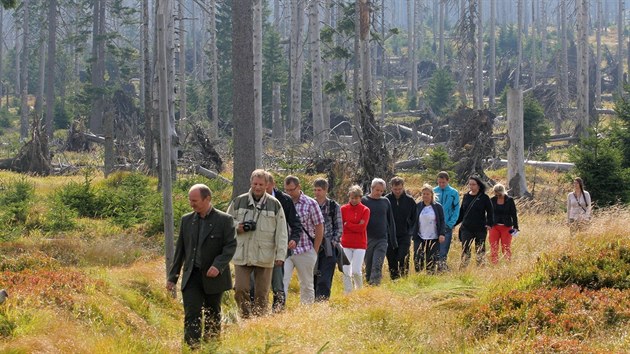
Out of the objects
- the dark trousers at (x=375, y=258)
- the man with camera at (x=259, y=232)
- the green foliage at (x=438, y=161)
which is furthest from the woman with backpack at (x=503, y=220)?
the green foliage at (x=438, y=161)

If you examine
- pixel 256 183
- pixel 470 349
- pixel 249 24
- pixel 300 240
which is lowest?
pixel 470 349

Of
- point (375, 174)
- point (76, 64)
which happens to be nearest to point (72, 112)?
point (76, 64)

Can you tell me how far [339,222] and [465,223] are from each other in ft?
10.7

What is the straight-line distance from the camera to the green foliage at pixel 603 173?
68.6 feet

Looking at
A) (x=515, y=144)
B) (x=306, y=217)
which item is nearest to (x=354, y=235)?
(x=306, y=217)

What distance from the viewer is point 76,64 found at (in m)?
77.9

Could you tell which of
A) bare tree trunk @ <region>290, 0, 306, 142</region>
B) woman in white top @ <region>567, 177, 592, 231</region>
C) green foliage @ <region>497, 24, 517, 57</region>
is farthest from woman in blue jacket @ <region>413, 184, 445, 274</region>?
green foliage @ <region>497, 24, 517, 57</region>

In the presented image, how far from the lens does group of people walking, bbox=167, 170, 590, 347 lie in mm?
9203

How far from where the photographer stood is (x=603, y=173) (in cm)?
2106

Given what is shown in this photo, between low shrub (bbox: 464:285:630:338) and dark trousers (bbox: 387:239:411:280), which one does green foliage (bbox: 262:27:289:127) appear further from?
low shrub (bbox: 464:285:630:338)

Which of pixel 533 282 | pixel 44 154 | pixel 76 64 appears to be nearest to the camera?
pixel 533 282

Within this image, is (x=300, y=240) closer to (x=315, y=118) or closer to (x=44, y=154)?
(x=44, y=154)

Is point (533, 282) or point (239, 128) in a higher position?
point (239, 128)

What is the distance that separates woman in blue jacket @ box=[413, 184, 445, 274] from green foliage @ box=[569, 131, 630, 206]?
7.80m
